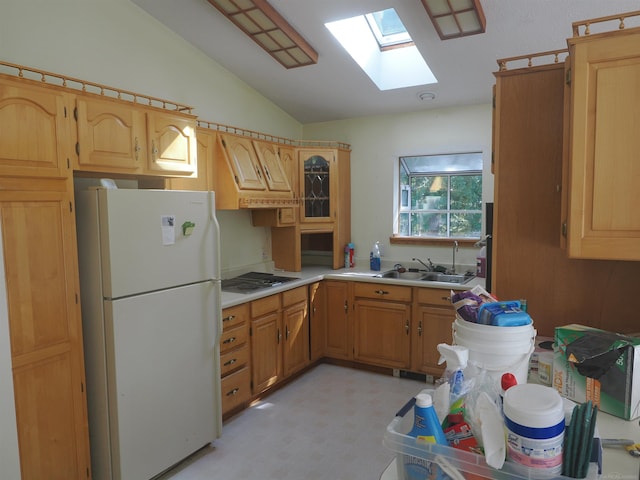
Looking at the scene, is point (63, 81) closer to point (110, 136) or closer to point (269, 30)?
point (110, 136)

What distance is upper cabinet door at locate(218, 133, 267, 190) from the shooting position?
3301 mm

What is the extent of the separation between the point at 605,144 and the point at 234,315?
7.67ft

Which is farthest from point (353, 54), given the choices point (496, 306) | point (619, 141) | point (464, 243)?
point (496, 306)

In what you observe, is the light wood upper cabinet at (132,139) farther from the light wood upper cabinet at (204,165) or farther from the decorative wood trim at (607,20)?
the decorative wood trim at (607,20)

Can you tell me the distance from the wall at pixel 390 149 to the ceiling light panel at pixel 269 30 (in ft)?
3.89

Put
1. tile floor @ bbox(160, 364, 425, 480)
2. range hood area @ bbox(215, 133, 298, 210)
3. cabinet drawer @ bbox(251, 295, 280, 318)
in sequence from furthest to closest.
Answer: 1. range hood area @ bbox(215, 133, 298, 210)
2. cabinet drawer @ bbox(251, 295, 280, 318)
3. tile floor @ bbox(160, 364, 425, 480)

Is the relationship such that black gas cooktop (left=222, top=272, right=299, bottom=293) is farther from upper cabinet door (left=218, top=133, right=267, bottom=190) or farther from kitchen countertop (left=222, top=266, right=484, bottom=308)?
upper cabinet door (left=218, top=133, right=267, bottom=190)

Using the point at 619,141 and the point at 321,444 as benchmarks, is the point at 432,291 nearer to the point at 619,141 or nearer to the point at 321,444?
the point at 321,444

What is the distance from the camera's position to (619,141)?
1.40 m

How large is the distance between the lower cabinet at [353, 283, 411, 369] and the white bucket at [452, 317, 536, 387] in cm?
236

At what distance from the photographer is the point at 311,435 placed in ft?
9.32

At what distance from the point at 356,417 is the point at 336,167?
2260mm

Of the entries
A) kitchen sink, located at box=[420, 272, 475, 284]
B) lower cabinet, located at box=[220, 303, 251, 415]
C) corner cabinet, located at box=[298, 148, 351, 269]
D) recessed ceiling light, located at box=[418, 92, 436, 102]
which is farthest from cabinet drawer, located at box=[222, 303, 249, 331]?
recessed ceiling light, located at box=[418, 92, 436, 102]

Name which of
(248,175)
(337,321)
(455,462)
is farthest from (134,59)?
(455,462)
